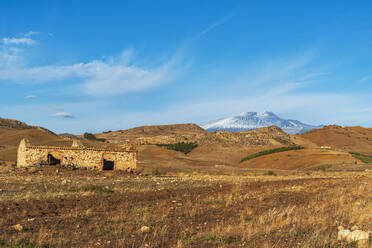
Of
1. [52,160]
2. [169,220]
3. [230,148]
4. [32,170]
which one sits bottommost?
[169,220]

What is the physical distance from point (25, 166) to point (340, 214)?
23344mm

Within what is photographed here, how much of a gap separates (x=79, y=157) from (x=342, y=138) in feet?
263

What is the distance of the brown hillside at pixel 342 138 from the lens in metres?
84.7

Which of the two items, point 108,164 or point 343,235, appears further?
point 108,164

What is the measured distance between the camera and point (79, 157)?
27.9m

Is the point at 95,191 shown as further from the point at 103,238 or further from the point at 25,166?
the point at 25,166

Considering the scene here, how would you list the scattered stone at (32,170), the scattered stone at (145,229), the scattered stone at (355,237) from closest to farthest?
the scattered stone at (355,237)
the scattered stone at (145,229)
the scattered stone at (32,170)

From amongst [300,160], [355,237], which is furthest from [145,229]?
[300,160]

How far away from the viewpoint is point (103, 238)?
7.87m

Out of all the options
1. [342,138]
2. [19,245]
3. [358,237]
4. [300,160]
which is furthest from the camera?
[342,138]

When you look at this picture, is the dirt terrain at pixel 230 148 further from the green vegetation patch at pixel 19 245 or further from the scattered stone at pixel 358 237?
the scattered stone at pixel 358 237

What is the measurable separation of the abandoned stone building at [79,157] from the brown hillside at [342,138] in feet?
220

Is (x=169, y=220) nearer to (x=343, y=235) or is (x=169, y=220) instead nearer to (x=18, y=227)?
(x=18, y=227)

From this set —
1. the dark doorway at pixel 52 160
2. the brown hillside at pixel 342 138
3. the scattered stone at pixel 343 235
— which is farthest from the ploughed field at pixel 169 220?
the brown hillside at pixel 342 138
